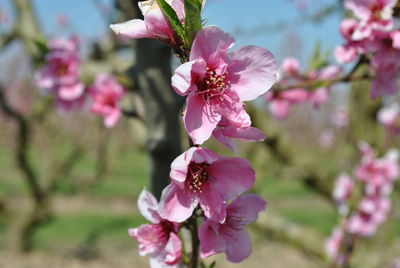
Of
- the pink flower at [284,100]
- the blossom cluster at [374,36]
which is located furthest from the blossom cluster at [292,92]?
the blossom cluster at [374,36]

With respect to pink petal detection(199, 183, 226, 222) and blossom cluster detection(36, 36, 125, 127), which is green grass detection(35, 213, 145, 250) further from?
pink petal detection(199, 183, 226, 222)

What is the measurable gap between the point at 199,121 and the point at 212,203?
0.39 ft

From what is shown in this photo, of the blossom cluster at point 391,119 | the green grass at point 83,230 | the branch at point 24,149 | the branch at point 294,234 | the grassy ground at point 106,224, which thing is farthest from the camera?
the green grass at point 83,230

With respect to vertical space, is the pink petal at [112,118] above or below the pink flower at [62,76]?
below

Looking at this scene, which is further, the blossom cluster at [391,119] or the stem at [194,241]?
the blossom cluster at [391,119]

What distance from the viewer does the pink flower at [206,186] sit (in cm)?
55

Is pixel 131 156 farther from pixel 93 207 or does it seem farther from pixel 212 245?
pixel 212 245

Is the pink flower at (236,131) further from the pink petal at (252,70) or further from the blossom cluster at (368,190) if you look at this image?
the blossom cluster at (368,190)

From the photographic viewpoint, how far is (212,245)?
1.98 ft

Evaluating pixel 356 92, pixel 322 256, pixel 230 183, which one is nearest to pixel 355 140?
pixel 356 92

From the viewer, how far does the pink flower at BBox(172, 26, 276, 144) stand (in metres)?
0.52

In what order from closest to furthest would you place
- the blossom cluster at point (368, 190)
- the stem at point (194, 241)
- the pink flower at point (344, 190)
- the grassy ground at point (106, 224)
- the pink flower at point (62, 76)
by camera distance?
the stem at point (194, 241)
the pink flower at point (62, 76)
the blossom cluster at point (368, 190)
the pink flower at point (344, 190)
the grassy ground at point (106, 224)

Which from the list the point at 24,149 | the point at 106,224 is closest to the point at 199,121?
the point at 24,149

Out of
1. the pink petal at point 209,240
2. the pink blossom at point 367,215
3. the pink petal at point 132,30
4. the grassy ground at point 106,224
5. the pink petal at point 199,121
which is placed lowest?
the grassy ground at point 106,224
